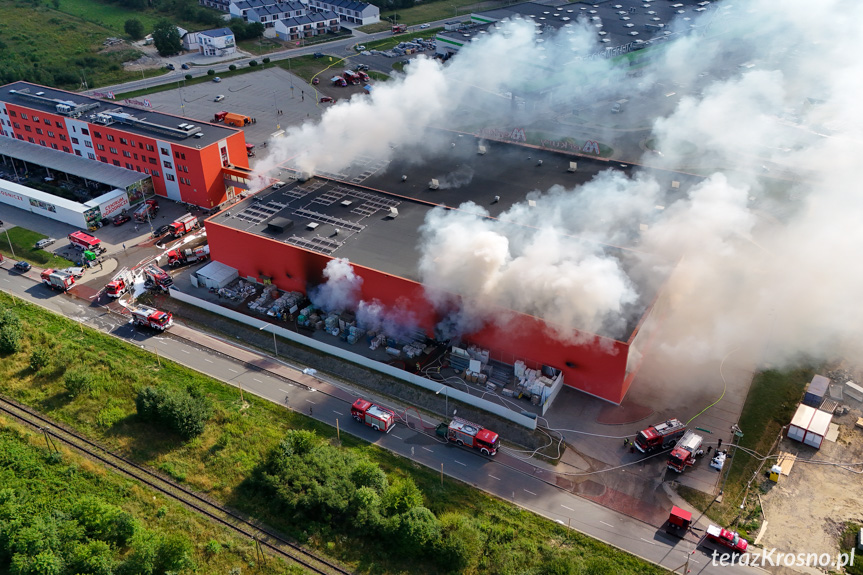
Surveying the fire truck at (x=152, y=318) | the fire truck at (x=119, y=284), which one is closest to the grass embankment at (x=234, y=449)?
the fire truck at (x=152, y=318)

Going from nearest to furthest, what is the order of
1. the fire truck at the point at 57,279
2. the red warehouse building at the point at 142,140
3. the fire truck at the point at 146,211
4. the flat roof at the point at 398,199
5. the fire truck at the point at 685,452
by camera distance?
the fire truck at the point at 685,452 < the flat roof at the point at 398,199 < the fire truck at the point at 57,279 < the fire truck at the point at 146,211 < the red warehouse building at the point at 142,140

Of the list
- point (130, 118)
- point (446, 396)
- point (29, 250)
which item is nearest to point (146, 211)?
point (29, 250)

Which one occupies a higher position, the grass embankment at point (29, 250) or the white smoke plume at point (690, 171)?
the white smoke plume at point (690, 171)

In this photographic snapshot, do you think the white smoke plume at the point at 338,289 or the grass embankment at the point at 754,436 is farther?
the white smoke plume at the point at 338,289

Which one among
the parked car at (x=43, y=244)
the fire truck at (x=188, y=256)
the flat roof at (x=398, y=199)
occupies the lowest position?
the parked car at (x=43, y=244)

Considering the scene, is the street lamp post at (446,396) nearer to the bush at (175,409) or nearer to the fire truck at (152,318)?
the bush at (175,409)

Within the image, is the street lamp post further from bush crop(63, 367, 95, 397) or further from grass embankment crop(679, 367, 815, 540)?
bush crop(63, 367, 95, 397)
